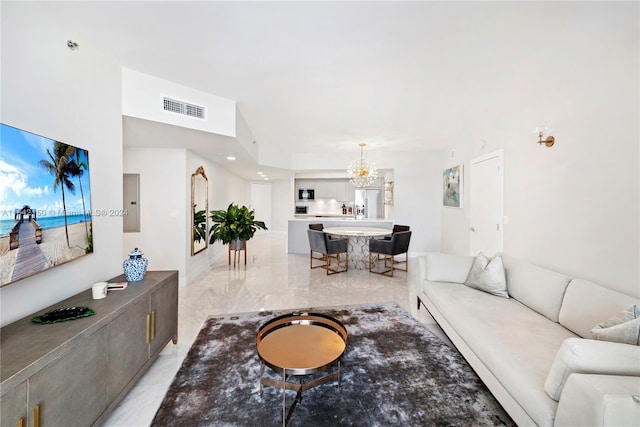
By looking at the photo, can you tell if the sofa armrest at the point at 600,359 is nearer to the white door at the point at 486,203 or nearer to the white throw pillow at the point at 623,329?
the white throw pillow at the point at 623,329

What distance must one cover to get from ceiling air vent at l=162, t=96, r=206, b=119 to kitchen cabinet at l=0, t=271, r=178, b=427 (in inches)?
72.5

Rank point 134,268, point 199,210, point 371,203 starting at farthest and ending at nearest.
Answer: point 371,203 → point 199,210 → point 134,268

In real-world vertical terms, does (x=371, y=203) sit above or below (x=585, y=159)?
below

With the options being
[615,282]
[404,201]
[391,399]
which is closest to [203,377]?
[391,399]

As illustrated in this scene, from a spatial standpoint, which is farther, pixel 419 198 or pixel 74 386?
pixel 419 198

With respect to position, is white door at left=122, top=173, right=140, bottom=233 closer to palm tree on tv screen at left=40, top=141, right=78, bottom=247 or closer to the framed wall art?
palm tree on tv screen at left=40, top=141, right=78, bottom=247

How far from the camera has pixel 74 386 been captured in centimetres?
132

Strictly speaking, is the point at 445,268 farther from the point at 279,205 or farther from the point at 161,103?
the point at 279,205

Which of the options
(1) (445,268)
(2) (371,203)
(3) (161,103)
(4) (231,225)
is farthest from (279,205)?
(1) (445,268)

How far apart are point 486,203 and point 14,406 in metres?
4.98

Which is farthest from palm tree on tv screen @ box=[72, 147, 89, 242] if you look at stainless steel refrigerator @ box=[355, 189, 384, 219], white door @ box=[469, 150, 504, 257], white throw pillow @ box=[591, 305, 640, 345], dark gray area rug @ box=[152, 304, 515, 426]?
stainless steel refrigerator @ box=[355, 189, 384, 219]

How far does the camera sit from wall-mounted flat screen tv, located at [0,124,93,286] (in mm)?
1353

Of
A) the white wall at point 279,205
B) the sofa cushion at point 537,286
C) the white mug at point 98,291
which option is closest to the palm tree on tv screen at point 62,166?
the white mug at point 98,291

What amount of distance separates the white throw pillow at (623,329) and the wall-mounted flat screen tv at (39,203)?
3.19 m
